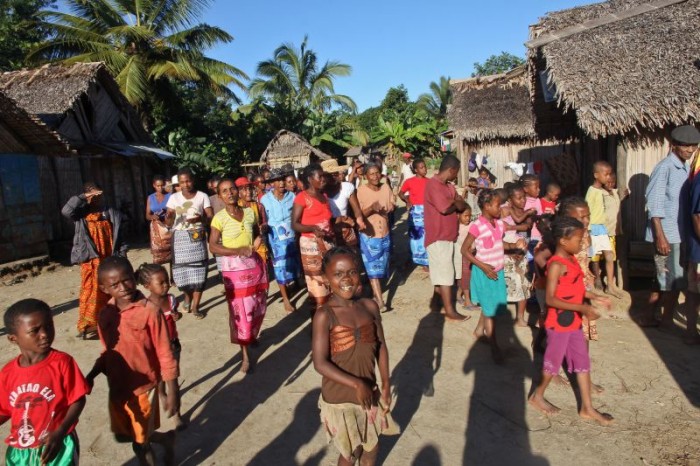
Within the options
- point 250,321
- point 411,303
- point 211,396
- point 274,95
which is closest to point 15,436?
point 211,396

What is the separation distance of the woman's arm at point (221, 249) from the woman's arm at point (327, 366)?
7.34 ft

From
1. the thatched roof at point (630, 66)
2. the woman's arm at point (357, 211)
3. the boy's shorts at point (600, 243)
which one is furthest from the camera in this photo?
the woman's arm at point (357, 211)

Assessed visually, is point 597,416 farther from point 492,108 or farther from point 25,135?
point 492,108

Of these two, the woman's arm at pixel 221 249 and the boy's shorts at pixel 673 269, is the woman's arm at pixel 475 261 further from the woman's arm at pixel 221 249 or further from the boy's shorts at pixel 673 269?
the woman's arm at pixel 221 249

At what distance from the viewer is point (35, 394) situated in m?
2.35

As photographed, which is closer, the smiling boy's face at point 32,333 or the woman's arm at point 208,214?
the smiling boy's face at point 32,333

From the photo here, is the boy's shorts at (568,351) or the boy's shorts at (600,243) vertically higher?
the boy's shorts at (600,243)

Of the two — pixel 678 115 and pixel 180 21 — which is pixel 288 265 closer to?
pixel 678 115

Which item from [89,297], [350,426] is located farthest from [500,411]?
[89,297]

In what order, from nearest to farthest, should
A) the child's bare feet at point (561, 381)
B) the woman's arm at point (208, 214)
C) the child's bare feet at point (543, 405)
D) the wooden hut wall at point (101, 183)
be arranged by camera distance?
the child's bare feet at point (543, 405) < the child's bare feet at point (561, 381) < the woman's arm at point (208, 214) < the wooden hut wall at point (101, 183)

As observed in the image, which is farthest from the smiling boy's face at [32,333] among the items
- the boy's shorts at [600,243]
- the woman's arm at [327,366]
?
the boy's shorts at [600,243]

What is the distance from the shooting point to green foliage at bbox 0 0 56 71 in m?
19.4

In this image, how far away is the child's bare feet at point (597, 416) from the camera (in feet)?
11.3

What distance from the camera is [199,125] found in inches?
784
